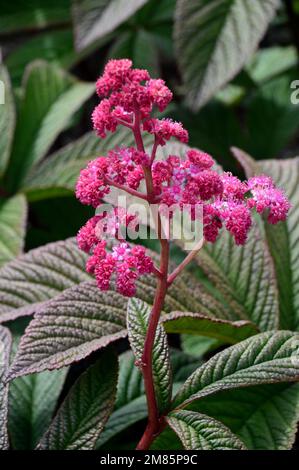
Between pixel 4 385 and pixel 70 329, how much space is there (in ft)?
0.37

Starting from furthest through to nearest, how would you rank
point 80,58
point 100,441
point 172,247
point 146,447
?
1. point 80,58
2. point 172,247
3. point 100,441
4. point 146,447

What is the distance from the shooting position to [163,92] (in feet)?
2.57

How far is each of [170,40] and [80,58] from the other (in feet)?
0.78

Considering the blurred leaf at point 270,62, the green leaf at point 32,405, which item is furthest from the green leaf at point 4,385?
the blurred leaf at point 270,62

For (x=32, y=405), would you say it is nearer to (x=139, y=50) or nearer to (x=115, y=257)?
(x=115, y=257)

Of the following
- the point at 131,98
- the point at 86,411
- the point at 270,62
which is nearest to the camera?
the point at 131,98

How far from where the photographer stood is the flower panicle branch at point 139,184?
0.78m

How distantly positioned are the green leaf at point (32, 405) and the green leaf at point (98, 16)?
0.70m

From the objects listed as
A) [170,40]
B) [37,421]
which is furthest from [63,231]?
[170,40]

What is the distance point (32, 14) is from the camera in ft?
6.37

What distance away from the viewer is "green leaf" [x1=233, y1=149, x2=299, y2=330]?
1169 mm

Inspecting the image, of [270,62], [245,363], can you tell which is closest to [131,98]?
[245,363]

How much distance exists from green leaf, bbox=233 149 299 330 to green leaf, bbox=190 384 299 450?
0.39 ft

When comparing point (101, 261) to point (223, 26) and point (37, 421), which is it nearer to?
point (37, 421)
